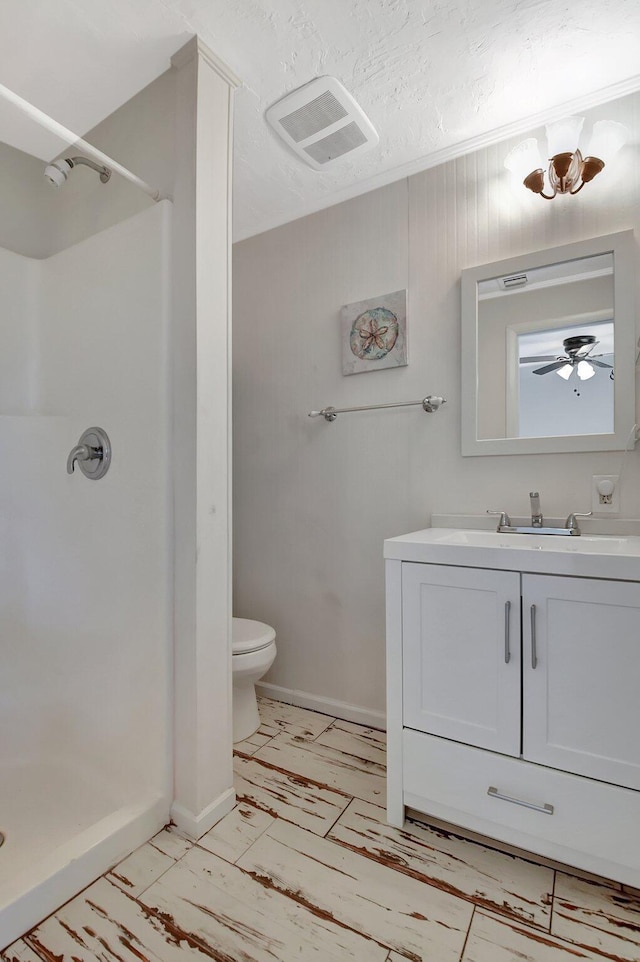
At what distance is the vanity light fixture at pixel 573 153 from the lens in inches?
59.6

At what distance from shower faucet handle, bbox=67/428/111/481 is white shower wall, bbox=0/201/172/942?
0.03m

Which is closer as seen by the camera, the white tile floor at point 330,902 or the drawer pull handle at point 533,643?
the white tile floor at point 330,902

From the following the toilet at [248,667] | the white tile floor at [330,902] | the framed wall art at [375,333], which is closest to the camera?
the white tile floor at [330,902]

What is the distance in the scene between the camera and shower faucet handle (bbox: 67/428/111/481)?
1506 mm

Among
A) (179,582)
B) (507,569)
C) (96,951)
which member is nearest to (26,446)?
(179,582)

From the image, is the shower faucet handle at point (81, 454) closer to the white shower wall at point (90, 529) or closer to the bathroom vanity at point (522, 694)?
the white shower wall at point (90, 529)

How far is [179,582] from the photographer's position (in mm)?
1413

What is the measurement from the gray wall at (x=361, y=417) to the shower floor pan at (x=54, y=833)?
3.09 ft

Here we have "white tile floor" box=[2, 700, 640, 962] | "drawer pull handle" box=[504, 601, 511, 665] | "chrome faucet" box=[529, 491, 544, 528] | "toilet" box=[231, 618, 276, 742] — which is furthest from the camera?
"toilet" box=[231, 618, 276, 742]

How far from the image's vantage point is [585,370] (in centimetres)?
160

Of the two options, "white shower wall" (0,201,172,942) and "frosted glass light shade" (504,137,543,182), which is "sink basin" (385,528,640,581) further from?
"frosted glass light shade" (504,137,543,182)

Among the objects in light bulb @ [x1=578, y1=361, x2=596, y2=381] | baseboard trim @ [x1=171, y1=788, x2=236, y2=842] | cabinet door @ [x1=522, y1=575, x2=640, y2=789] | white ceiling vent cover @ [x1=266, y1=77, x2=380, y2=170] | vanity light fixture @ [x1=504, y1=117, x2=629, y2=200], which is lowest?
baseboard trim @ [x1=171, y1=788, x2=236, y2=842]

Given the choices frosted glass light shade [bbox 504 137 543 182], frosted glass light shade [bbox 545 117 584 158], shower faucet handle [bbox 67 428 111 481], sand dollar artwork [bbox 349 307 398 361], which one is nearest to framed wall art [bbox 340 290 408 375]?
sand dollar artwork [bbox 349 307 398 361]

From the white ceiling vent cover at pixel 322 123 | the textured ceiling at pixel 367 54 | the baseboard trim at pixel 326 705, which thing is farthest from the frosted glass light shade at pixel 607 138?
the baseboard trim at pixel 326 705
